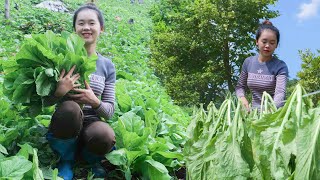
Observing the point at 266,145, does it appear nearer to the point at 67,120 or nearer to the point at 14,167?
the point at 14,167

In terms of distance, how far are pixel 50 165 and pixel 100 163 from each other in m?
0.41

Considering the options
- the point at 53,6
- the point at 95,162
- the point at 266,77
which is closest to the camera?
the point at 95,162

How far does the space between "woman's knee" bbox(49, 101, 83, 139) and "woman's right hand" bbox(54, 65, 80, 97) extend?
0.11 m

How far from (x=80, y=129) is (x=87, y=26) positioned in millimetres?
767

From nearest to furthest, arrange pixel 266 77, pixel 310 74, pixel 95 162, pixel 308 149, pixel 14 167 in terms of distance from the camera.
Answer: pixel 308 149
pixel 14 167
pixel 95 162
pixel 266 77
pixel 310 74

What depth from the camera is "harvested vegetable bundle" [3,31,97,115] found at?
101 inches

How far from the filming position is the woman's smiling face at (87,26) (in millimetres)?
3068

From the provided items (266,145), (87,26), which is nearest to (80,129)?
(87,26)

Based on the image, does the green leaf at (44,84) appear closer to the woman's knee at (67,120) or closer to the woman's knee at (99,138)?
the woman's knee at (67,120)

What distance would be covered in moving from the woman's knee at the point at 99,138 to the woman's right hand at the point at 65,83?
36 cm

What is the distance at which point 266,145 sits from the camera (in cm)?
153

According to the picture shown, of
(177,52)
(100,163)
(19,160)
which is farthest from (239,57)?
(19,160)

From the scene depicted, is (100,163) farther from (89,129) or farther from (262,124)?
(262,124)

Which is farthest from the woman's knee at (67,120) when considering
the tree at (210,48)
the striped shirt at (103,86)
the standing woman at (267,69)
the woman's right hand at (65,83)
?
the tree at (210,48)
